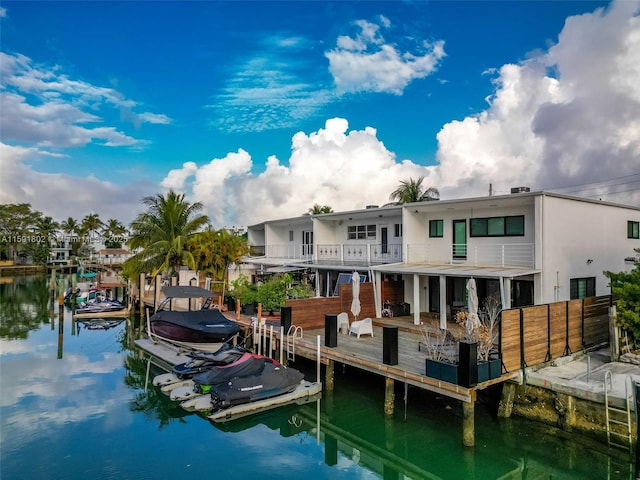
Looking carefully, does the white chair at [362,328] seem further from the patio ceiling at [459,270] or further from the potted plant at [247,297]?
the potted plant at [247,297]

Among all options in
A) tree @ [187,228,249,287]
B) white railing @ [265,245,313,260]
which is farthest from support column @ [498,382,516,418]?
tree @ [187,228,249,287]

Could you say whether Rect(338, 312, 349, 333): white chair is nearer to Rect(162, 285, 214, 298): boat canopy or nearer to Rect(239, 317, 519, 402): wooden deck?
Rect(239, 317, 519, 402): wooden deck

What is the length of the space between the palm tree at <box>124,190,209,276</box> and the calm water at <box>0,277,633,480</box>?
1555 cm

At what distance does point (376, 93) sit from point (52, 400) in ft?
86.4

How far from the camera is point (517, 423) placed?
461 inches

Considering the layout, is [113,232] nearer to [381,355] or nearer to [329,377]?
[329,377]

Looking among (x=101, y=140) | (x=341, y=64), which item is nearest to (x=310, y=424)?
(x=341, y=64)

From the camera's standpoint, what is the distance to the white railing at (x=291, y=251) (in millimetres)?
28938

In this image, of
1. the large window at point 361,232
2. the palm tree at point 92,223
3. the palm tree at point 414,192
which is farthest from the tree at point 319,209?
the palm tree at point 92,223

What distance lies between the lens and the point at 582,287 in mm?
17844

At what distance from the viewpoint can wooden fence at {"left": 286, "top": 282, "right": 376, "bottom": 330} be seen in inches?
704

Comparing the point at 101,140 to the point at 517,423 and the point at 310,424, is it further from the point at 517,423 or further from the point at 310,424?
the point at 517,423

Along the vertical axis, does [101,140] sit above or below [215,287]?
above

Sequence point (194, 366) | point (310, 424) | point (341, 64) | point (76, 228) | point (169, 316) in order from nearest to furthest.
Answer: point (310, 424) < point (194, 366) < point (169, 316) < point (341, 64) < point (76, 228)
